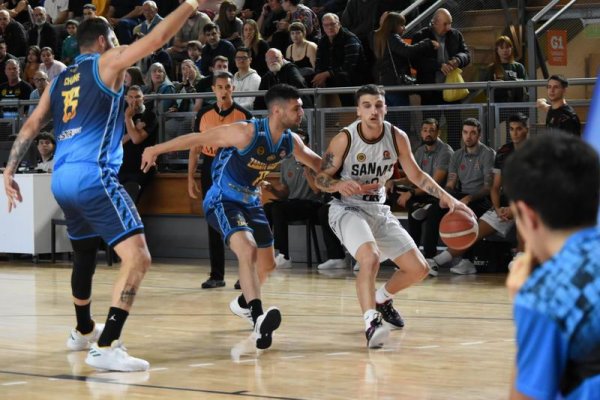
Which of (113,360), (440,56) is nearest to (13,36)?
(440,56)

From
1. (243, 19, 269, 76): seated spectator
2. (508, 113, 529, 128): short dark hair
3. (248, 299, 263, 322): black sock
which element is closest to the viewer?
(248, 299, 263, 322): black sock

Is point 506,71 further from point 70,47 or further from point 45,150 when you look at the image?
point 70,47

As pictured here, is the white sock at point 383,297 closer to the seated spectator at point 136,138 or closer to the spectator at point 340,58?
the spectator at point 340,58

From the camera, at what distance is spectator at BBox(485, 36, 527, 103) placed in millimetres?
13086

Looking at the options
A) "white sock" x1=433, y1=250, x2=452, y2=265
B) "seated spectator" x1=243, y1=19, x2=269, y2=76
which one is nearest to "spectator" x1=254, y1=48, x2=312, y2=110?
"seated spectator" x1=243, y1=19, x2=269, y2=76

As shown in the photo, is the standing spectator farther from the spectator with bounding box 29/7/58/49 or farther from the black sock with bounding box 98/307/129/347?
the spectator with bounding box 29/7/58/49

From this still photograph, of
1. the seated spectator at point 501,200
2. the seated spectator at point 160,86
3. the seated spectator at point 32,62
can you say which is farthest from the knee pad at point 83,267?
the seated spectator at point 32,62

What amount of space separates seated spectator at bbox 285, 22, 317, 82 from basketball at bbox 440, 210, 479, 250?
6792 mm

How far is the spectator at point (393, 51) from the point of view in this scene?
1350 cm

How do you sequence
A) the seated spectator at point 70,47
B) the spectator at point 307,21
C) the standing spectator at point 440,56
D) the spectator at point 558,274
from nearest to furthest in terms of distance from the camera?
the spectator at point 558,274
the standing spectator at point 440,56
the spectator at point 307,21
the seated spectator at point 70,47

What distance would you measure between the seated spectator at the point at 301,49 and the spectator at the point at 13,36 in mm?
6656

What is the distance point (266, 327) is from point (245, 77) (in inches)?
305

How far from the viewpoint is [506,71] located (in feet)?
43.3

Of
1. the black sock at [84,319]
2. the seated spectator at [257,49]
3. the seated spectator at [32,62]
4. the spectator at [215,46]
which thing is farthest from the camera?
the seated spectator at [32,62]
